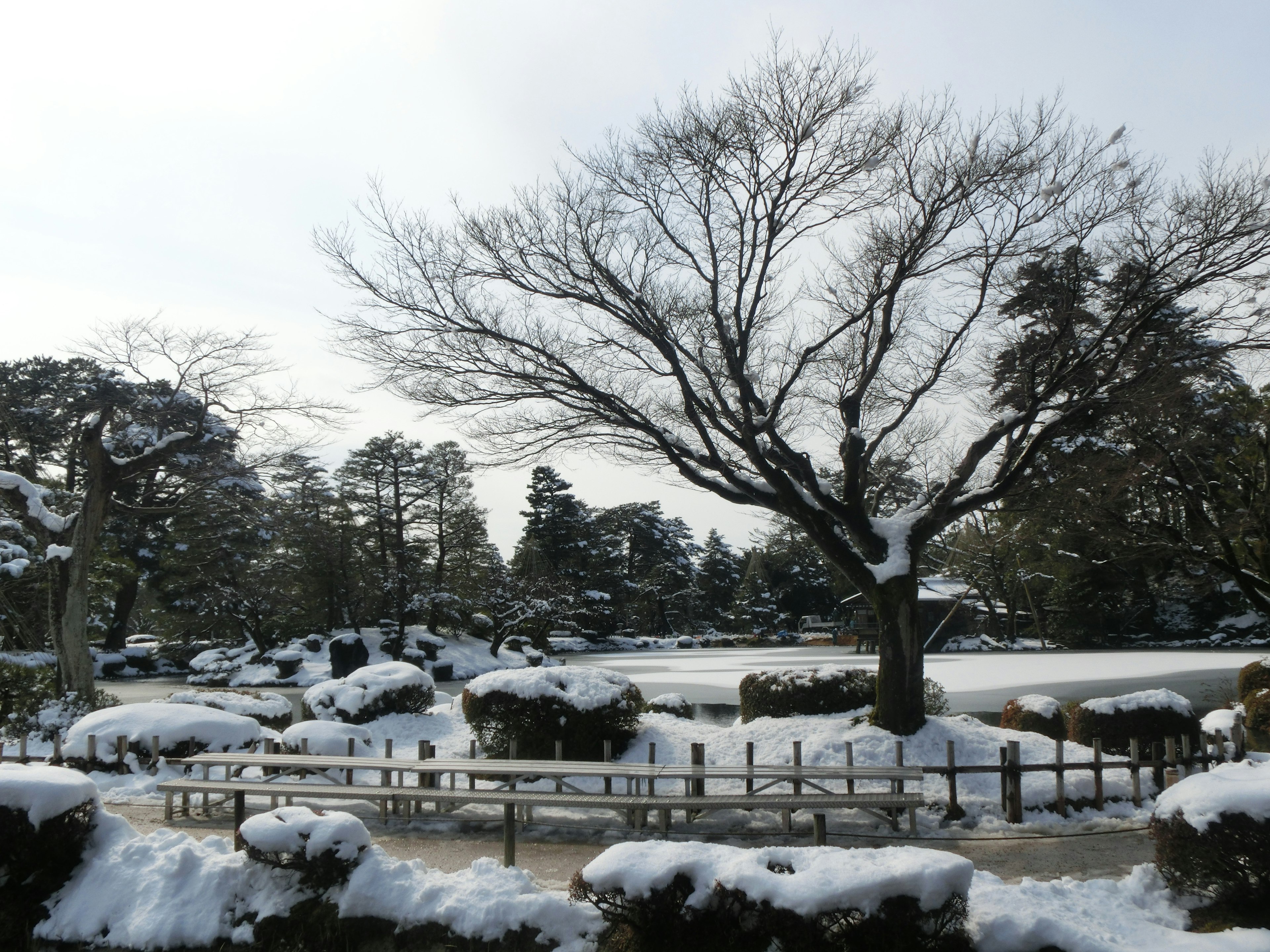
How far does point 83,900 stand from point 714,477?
9.42 m

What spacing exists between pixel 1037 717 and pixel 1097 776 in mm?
3862

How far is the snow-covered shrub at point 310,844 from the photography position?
574cm

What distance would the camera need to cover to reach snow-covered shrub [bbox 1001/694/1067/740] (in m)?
12.7

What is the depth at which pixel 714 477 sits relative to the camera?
43.0ft

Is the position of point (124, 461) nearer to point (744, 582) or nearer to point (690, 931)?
point (690, 931)

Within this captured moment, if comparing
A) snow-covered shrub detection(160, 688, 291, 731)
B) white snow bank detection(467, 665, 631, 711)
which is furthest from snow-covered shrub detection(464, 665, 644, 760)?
snow-covered shrub detection(160, 688, 291, 731)

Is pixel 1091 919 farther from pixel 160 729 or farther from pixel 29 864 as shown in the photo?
pixel 160 729

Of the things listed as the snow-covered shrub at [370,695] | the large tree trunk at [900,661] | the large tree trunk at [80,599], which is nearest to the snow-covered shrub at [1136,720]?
the large tree trunk at [900,661]

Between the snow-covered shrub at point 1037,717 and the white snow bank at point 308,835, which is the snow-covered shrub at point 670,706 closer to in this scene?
the snow-covered shrub at point 1037,717

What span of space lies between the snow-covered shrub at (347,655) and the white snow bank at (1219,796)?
23316 millimetres

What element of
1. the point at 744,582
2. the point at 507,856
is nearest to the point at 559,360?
the point at 507,856

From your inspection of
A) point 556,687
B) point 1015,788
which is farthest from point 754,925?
point 556,687

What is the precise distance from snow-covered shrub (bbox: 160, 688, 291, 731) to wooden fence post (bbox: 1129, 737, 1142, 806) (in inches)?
505

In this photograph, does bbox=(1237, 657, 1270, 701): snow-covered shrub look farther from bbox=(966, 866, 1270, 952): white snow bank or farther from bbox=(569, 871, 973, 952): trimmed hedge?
bbox=(569, 871, 973, 952): trimmed hedge
